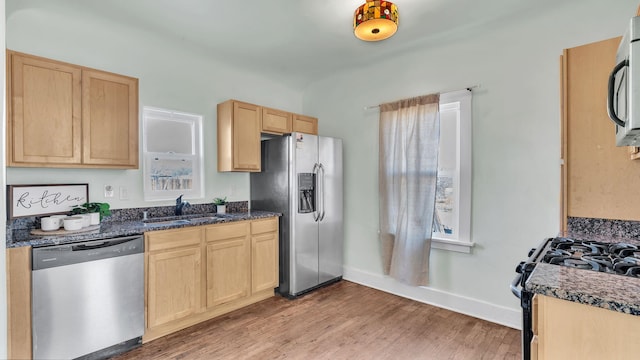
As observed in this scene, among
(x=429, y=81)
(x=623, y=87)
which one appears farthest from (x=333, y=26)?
(x=623, y=87)

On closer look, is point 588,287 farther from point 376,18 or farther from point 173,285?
point 173,285

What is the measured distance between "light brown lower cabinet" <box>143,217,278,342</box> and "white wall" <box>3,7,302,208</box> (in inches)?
28.2

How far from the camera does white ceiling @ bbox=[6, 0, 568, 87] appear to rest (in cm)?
232

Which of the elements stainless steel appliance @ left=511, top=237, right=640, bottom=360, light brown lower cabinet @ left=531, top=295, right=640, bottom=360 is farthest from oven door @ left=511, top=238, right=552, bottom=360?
light brown lower cabinet @ left=531, top=295, right=640, bottom=360

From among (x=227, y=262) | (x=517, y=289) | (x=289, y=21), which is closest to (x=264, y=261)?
(x=227, y=262)

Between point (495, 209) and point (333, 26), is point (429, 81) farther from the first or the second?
point (495, 209)

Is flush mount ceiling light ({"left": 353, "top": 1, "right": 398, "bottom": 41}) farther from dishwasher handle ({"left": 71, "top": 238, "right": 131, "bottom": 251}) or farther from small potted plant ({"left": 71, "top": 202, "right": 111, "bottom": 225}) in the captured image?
small potted plant ({"left": 71, "top": 202, "right": 111, "bottom": 225})

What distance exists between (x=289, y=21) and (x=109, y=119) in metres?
1.74

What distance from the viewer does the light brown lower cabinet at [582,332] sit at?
33.8 inches

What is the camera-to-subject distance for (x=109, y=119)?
2.50 m

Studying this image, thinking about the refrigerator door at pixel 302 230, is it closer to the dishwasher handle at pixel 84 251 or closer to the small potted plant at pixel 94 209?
the dishwasher handle at pixel 84 251

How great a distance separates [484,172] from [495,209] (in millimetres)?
358

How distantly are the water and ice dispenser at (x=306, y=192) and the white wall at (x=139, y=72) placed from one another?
83 cm

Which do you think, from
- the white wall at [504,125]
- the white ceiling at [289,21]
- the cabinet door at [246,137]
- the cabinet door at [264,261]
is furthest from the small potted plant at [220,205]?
the white wall at [504,125]
